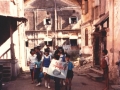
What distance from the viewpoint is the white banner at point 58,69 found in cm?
925

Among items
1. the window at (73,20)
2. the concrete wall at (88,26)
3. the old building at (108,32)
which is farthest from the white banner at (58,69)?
the window at (73,20)

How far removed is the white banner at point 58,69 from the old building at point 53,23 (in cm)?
2592

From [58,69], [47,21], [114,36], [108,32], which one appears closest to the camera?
[58,69]

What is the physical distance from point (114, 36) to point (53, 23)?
24796mm

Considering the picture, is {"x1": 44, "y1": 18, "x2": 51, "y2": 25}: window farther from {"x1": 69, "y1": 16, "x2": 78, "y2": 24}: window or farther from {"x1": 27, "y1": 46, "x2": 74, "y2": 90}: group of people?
{"x1": 27, "y1": 46, "x2": 74, "y2": 90}: group of people

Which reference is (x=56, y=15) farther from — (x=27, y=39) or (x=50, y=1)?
(x=27, y=39)

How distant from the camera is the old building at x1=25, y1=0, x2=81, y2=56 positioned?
35.7m

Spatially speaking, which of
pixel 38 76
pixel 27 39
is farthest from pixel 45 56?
pixel 27 39

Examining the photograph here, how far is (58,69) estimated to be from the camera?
9.30m

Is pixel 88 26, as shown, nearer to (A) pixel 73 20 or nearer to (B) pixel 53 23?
(A) pixel 73 20

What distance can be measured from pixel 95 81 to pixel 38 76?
391cm

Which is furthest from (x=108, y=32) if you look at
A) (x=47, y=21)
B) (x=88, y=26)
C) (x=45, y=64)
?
(x=47, y=21)

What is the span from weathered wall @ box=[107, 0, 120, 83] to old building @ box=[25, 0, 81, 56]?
23020 millimetres

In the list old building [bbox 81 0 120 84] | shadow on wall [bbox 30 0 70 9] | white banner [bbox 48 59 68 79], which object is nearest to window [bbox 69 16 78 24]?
shadow on wall [bbox 30 0 70 9]
